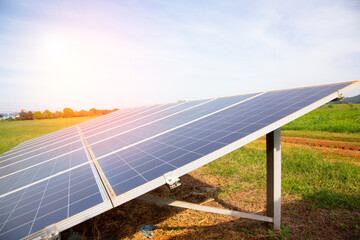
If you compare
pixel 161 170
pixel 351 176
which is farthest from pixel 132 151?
pixel 351 176

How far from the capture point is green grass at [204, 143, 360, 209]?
6276 mm

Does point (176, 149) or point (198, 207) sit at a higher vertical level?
point (176, 149)

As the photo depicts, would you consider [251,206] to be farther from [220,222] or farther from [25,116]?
[25,116]

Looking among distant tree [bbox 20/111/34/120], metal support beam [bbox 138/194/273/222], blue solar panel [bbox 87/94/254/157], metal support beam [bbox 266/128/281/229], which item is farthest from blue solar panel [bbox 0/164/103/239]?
distant tree [bbox 20/111/34/120]

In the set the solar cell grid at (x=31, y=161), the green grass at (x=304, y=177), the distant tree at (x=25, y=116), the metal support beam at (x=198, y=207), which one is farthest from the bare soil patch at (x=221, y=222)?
the distant tree at (x=25, y=116)

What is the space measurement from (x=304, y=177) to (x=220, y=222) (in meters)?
4.40

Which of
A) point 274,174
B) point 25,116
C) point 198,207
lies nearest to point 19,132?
point 198,207

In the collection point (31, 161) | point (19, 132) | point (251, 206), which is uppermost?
point (31, 161)

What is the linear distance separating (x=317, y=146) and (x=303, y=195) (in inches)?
345

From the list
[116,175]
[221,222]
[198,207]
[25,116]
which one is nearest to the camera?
[116,175]

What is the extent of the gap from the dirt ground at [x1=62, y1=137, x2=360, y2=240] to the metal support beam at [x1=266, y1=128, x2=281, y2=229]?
0.47 metres

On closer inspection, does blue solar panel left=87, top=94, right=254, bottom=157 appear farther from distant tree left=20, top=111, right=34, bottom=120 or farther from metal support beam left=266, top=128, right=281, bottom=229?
distant tree left=20, top=111, right=34, bottom=120

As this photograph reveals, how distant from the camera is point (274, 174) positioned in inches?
176

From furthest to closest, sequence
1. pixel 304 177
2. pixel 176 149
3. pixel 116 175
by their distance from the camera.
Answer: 1. pixel 304 177
2. pixel 176 149
3. pixel 116 175
